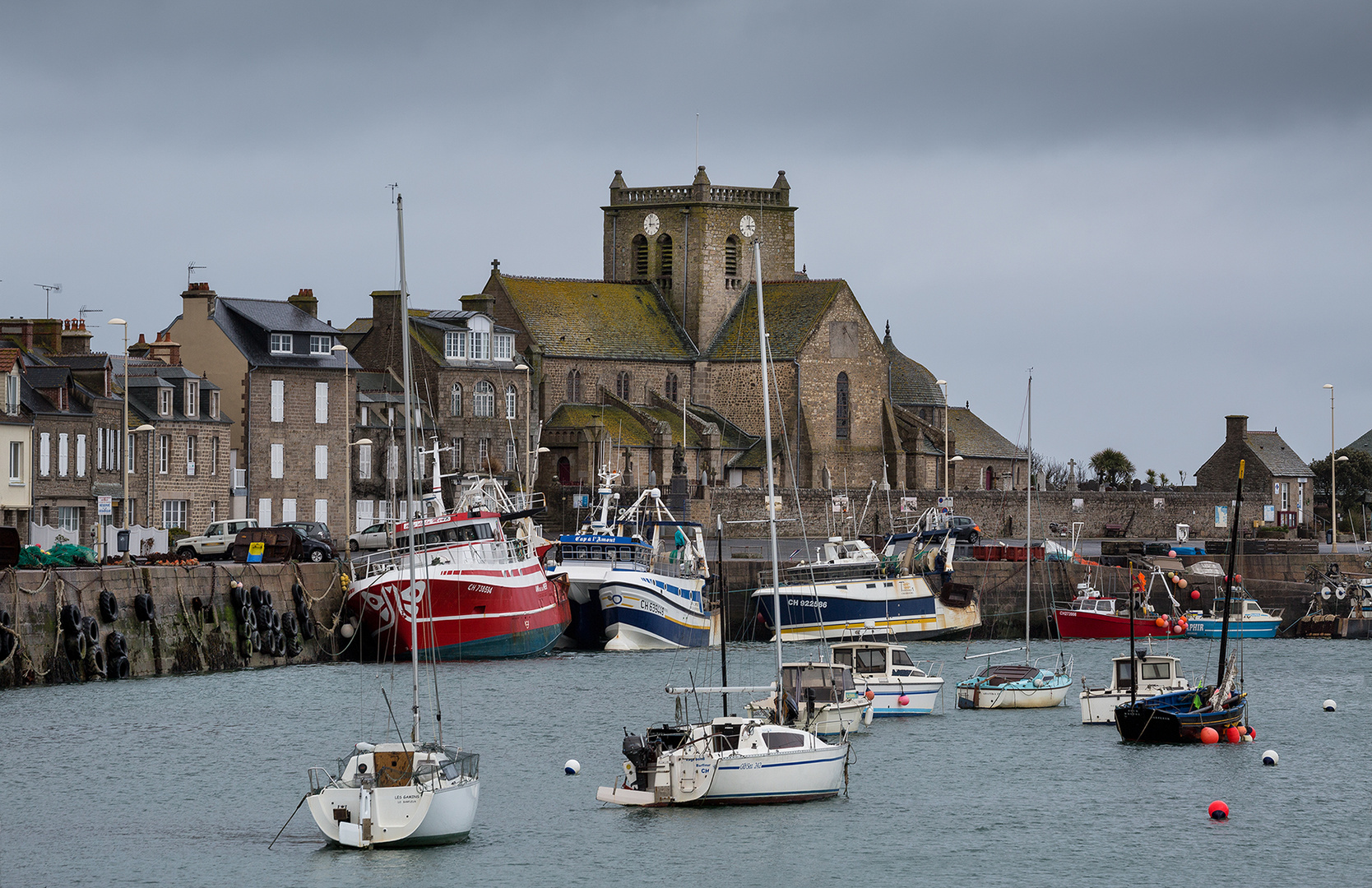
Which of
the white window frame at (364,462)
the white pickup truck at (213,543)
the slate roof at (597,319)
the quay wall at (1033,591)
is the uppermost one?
the slate roof at (597,319)

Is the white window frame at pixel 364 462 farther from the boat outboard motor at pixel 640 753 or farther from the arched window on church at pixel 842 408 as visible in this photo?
the boat outboard motor at pixel 640 753

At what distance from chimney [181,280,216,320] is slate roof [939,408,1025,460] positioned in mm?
46788

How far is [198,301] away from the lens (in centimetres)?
8325

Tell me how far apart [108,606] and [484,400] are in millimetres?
44534

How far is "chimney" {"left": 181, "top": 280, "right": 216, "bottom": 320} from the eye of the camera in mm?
83125

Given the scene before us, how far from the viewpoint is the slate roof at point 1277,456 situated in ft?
387

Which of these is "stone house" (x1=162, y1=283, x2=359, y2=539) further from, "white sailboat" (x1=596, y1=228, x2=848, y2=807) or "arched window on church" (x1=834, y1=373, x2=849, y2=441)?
"white sailboat" (x1=596, y1=228, x2=848, y2=807)

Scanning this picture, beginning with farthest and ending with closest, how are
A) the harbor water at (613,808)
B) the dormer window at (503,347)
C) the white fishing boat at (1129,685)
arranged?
the dormer window at (503,347), the white fishing boat at (1129,685), the harbor water at (613,808)

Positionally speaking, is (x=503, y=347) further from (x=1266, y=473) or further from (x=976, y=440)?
(x=1266, y=473)

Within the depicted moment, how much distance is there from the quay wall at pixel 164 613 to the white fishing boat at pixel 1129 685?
21047mm

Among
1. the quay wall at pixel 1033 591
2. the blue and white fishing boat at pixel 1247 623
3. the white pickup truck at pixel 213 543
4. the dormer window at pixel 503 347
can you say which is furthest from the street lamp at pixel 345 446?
the blue and white fishing boat at pixel 1247 623

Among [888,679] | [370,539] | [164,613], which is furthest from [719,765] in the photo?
[370,539]

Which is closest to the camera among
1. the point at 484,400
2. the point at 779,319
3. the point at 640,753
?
the point at 640,753

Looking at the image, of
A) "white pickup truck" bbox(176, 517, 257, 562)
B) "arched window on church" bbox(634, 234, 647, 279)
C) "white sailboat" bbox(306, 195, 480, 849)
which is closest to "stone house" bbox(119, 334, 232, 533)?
"white pickup truck" bbox(176, 517, 257, 562)
